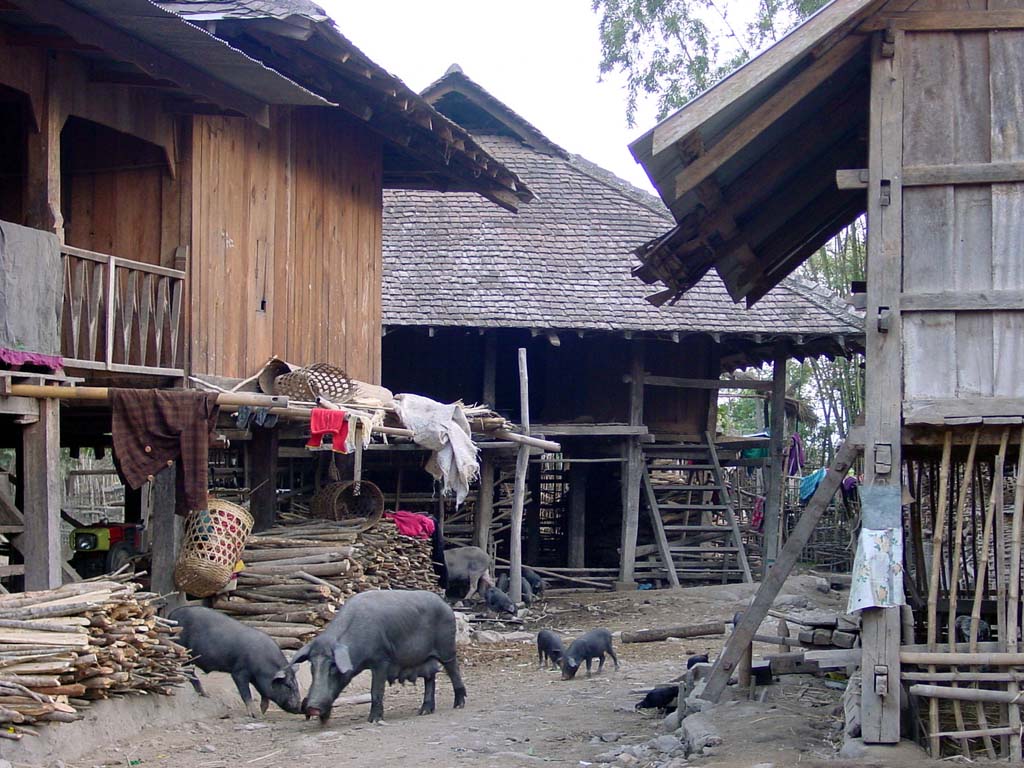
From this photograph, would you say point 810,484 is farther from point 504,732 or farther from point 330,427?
point 504,732

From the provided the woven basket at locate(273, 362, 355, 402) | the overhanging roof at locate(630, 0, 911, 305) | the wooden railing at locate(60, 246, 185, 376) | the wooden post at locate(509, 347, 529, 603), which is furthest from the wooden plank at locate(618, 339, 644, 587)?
the wooden railing at locate(60, 246, 185, 376)

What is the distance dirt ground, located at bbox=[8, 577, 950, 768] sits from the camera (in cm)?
833

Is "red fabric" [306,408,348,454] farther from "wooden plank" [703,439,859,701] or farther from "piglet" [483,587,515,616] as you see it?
"piglet" [483,587,515,616]

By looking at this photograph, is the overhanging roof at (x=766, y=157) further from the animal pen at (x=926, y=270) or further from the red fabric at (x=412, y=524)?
the red fabric at (x=412, y=524)

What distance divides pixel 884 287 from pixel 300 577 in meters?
7.37

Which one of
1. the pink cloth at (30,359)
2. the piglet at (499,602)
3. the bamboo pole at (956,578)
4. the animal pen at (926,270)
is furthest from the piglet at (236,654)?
the piglet at (499,602)

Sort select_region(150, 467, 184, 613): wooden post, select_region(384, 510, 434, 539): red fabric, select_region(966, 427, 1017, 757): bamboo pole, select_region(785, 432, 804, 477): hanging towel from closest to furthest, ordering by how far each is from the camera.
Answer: select_region(966, 427, 1017, 757): bamboo pole < select_region(150, 467, 184, 613): wooden post < select_region(384, 510, 434, 539): red fabric < select_region(785, 432, 804, 477): hanging towel

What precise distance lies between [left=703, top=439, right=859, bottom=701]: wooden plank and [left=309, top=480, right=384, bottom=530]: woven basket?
6.60 meters

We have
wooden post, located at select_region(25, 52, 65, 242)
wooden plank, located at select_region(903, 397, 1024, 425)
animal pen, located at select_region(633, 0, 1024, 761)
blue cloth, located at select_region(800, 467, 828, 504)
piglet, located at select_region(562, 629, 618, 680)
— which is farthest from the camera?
blue cloth, located at select_region(800, 467, 828, 504)

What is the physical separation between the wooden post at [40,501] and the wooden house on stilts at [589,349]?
982 cm

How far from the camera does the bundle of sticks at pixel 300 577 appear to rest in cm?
1309

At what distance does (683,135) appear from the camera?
8156mm

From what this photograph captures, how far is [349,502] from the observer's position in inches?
634

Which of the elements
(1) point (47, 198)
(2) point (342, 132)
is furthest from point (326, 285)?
(1) point (47, 198)
